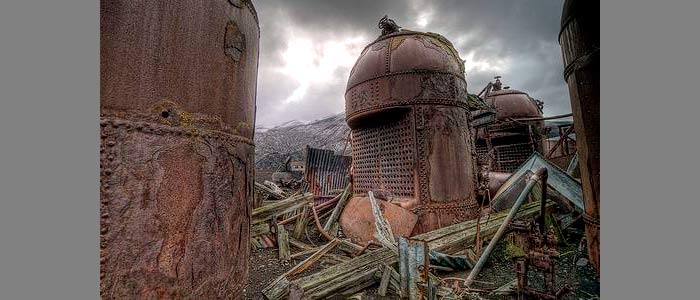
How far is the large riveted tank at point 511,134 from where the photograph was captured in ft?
46.5

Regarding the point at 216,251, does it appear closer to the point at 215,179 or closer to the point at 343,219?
the point at 215,179

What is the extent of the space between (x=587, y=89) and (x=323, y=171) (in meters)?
11.8

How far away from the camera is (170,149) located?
5.83ft

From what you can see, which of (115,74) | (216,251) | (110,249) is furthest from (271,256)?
(115,74)

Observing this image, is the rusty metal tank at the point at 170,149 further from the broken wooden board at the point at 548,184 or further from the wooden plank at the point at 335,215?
the broken wooden board at the point at 548,184

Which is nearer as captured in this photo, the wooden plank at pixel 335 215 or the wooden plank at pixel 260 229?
the wooden plank at pixel 260 229

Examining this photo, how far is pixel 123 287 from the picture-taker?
1.62 metres

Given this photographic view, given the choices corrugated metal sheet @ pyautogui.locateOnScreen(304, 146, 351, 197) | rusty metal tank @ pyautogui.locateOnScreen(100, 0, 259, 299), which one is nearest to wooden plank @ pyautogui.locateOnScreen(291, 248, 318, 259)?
rusty metal tank @ pyautogui.locateOnScreen(100, 0, 259, 299)

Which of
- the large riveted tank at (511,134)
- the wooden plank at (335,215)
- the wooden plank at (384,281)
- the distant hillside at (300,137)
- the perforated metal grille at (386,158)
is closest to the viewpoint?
the wooden plank at (384,281)

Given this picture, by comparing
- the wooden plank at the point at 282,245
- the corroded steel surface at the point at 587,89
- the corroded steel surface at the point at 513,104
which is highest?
the corroded steel surface at the point at 513,104

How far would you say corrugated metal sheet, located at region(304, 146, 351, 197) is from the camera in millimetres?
13562

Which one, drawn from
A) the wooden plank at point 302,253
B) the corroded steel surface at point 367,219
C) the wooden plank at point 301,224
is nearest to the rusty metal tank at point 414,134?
the corroded steel surface at point 367,219

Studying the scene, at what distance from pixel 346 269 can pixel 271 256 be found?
2543 millimetres

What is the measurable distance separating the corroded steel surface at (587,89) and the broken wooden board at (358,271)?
221 centimetres
